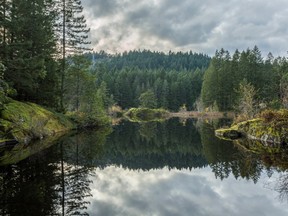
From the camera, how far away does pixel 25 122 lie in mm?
24641

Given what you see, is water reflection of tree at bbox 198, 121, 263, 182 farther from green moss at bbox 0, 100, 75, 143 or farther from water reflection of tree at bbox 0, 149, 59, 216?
green moss at bbox 0, 100, 75, 143

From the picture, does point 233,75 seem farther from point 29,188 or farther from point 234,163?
point 29,188

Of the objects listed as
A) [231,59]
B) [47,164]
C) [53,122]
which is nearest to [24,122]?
[53,122]

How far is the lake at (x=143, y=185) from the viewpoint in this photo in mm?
9219

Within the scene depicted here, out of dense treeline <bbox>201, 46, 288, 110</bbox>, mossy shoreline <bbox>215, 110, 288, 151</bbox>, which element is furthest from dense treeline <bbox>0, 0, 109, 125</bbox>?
dense treeline <bbox>201, 46, 288, 110</bbox>

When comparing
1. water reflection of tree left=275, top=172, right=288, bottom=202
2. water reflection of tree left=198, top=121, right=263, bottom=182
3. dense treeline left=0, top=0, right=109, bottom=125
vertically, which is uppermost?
dense treeline left=0, top=0, right=109, bottom=125

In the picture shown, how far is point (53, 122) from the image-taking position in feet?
104

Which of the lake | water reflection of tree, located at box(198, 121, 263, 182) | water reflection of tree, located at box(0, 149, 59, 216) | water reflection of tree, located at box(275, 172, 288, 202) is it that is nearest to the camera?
water reflection of tree, located at box(0, 149, 59, 216)

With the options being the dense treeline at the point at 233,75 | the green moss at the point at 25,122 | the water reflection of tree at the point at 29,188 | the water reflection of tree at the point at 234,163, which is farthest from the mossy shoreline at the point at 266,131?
the dense treeline at the point at 233,75

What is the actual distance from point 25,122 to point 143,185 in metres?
15.5

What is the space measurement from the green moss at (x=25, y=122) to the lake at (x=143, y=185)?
15.9 ft

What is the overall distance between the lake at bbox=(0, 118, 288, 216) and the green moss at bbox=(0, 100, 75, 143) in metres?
4.86

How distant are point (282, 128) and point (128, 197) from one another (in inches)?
634

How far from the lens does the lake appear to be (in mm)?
9219
